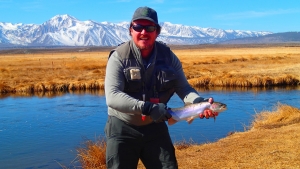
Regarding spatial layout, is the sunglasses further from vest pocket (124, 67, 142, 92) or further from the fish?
the fish

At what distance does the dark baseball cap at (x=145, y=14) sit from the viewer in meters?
3.59

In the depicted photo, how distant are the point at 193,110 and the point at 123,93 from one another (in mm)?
684

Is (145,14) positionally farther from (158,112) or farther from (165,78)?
(158,112)

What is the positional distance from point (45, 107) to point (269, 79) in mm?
15290

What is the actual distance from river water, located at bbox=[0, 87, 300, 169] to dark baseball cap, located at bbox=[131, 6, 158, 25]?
23.3 ft

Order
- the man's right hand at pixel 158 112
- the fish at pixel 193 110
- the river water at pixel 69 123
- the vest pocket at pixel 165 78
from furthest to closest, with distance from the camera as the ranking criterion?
the river water at pixel 69 123
the vest pocket at pixel 165 78
the fish at pixel 193 110
the man's right hand at pixel 158 112

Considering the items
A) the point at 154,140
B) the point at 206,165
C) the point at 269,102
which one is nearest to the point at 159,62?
the point at 154,140

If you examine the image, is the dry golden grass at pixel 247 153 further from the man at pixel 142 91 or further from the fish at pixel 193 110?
the fish at pixel 193 110

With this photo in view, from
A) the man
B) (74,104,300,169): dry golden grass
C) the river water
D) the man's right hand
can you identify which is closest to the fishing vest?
the man

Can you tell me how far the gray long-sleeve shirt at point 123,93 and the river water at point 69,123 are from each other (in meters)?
6.71

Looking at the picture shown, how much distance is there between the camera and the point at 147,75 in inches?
147

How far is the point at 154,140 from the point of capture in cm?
388

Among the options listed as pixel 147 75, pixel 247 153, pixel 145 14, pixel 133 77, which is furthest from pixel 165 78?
pixel 247 153

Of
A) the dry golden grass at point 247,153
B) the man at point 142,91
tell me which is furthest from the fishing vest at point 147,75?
the dry golden grass at point 247,153
